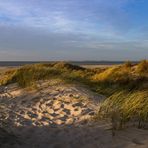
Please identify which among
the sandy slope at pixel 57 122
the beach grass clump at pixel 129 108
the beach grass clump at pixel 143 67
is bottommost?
the sandy slope at pixel 57 122

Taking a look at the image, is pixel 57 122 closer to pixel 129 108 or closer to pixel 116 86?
pixel 129 108

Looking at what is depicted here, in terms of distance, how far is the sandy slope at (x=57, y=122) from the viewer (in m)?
7.39

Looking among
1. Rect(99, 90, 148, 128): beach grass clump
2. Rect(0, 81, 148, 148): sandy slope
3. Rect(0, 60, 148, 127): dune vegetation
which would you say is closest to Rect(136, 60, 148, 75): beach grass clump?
Rect(0, 60, 148, 127): dune vegetation

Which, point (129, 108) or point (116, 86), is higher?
point (116, 86)

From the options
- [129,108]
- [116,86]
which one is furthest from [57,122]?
[116,86]

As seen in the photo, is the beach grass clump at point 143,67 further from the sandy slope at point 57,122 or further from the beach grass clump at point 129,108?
the beach grass clump at point 129,108

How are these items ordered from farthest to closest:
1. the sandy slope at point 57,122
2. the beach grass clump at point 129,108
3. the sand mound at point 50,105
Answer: the sand mound at point 50,105 < the beach grass clump at point 129,108 < the sandy slope at point 57,122

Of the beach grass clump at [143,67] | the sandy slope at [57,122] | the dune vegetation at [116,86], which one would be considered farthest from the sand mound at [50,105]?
the beach grass clump at [143,67]

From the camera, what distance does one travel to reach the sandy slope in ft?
24.2

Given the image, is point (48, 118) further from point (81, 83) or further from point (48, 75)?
point (48, 75)

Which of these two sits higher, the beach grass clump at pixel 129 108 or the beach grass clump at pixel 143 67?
the beach grass clump at pixel 143 67

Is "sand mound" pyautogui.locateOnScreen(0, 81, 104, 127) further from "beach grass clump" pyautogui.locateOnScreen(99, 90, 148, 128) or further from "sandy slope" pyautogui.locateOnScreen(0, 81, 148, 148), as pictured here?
"beach grass clump" pyautogui.locateOnScreen(99, 90, 148, 128)

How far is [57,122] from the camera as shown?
916 cm

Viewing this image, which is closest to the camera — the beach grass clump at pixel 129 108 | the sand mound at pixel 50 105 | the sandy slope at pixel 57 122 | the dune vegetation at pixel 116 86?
the sandy slope at pixel 57 122
